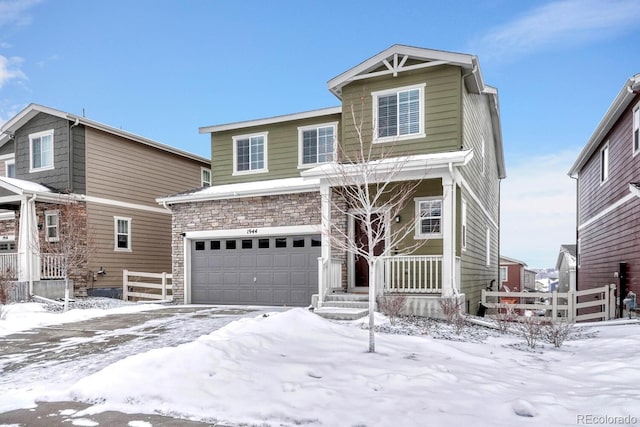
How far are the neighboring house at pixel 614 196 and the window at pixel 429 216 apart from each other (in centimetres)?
438

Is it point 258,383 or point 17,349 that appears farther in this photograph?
point 17,349

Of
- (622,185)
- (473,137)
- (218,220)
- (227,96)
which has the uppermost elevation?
(227,96)

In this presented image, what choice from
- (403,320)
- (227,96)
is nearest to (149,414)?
(403,320)

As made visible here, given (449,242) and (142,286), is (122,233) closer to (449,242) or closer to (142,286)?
(142,286)

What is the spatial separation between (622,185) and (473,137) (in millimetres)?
4515

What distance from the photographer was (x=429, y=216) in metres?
11.8

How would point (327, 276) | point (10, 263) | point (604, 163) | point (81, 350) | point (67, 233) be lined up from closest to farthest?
point (81, 350) < point (327, 276) < point (10, 263) < point (67, 233) < point (604, 163)

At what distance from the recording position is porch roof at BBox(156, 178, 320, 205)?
1301 cm

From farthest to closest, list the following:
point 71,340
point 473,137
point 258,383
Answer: point 473,137, point 71,340, point 258,383

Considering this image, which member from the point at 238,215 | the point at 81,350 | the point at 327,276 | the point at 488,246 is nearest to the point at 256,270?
the point at 238,215

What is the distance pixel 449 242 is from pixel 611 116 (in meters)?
7.57

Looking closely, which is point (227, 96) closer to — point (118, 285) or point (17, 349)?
point (118, 285)

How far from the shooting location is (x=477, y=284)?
1514 cm

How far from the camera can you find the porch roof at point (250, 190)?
13.0m
